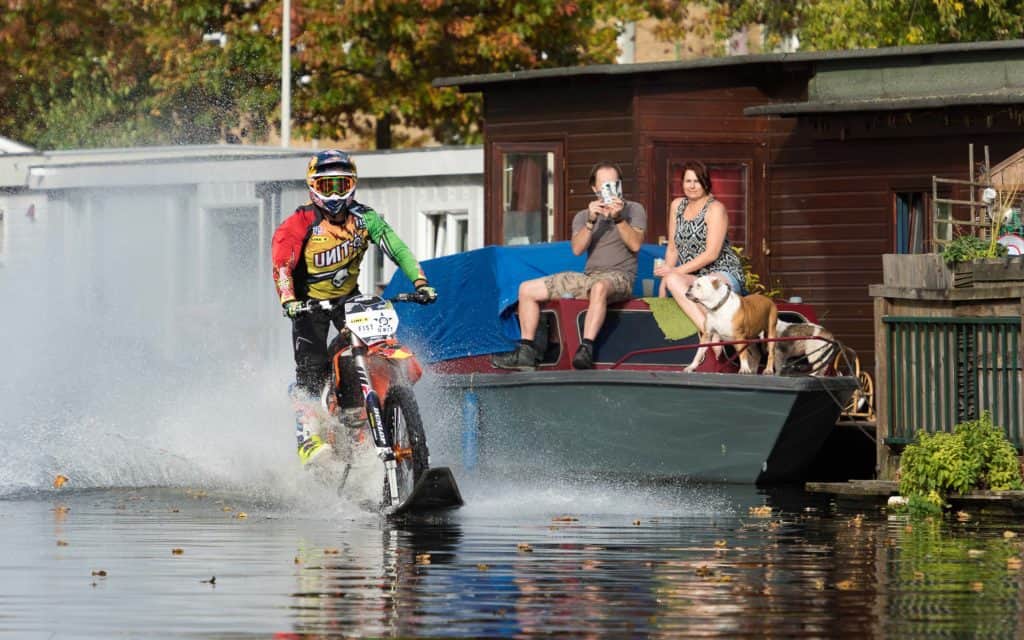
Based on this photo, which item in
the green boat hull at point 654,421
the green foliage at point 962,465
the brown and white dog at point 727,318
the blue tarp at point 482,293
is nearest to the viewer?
the green foliage at point 962,465

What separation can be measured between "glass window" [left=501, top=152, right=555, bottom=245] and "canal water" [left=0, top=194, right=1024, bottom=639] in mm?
2972

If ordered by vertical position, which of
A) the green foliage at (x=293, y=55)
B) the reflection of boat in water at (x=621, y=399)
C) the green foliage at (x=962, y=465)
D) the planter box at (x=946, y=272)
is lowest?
the green foliage at (x=962, y=465)

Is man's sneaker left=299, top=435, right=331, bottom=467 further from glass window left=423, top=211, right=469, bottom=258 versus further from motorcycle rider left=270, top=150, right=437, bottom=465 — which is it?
glass window left=423, top=211, right=469, bottom=258

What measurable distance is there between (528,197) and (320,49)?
1865 cm

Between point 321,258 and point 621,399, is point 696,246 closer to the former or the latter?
point 621,399

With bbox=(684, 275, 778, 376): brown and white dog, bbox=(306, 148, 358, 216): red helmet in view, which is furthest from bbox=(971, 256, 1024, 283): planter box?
bbox=(306, 148, 358, 216): red helmet

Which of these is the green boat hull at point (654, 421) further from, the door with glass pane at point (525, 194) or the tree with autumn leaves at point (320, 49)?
the tree with autumn leaves at point (320, 49)

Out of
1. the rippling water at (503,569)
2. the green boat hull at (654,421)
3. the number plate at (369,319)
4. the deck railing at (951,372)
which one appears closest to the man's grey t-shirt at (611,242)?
the green boat hull at (654,421)

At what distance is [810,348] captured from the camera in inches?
680

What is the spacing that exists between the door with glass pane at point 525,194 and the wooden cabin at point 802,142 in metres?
0.03

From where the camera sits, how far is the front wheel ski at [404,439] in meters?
13.8

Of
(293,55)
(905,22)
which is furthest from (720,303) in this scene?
(293,55)

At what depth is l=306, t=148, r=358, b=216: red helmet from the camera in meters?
14.5

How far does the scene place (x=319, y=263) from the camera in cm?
1459
